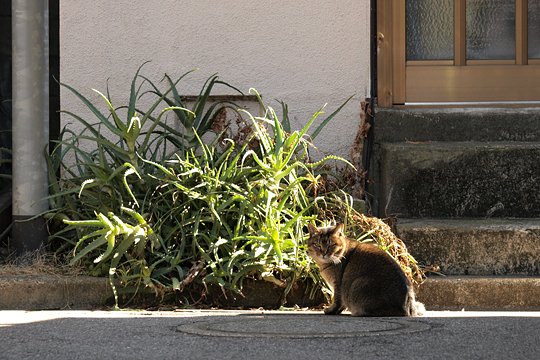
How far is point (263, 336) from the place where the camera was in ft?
16.2

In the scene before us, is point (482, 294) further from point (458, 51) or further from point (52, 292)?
point (52, 292)

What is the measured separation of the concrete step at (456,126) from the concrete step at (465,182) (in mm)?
375

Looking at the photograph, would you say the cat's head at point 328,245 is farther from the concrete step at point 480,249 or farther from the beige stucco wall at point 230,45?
the beige stucco wall at point 230,45

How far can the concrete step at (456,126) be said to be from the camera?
762cm

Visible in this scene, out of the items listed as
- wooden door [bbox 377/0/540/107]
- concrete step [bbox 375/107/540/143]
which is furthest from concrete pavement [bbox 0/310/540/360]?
wooden door [bbox 377/0/540/107]

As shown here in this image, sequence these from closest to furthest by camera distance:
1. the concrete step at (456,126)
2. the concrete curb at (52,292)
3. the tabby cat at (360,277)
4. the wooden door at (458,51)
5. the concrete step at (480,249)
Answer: the tabby cat at (360,277) < the concrete curb at (52,292) < the concrete step at (480,249) < the concrete step at (456,126) < the wooden door at (458,51)

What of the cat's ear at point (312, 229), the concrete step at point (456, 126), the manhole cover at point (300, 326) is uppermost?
the concrete step at point (456, 126)

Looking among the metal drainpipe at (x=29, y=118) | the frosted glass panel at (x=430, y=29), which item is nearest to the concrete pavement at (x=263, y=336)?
the metal drainpipe at (x=29, y=118)

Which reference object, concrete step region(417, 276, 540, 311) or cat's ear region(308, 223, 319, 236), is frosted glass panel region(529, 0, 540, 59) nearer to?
concrete step region(417, 276, 540, 311)

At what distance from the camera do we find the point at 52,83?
823 cm

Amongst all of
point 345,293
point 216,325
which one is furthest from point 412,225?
point 216,325

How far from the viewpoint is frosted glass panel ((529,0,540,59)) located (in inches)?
315

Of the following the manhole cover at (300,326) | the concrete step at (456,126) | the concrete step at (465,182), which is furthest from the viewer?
the concrete step at (456,126)

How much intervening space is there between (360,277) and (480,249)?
1.13 meters
